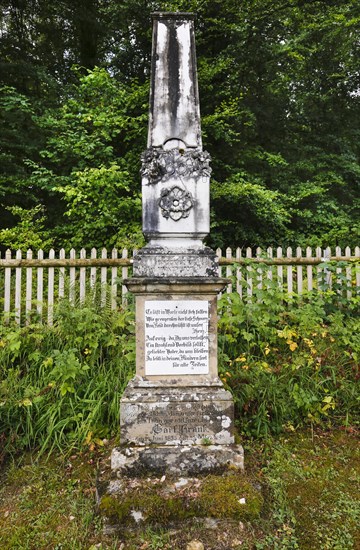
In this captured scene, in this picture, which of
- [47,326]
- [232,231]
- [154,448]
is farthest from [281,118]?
[154,448]

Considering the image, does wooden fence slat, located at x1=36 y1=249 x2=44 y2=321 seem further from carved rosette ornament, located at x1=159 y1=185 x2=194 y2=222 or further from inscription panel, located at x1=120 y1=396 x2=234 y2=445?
inscription panel, located at x1=120 y1=396 x2=234 y2=445

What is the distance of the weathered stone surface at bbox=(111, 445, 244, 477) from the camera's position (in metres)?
2.83

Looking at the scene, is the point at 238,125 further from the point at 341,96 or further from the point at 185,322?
the point at 185,322

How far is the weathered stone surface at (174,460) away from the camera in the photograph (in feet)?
9.30

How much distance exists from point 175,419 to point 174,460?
30cm

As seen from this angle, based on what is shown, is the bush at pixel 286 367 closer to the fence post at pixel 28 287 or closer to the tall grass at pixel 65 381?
the tall grass at pixel 65 381

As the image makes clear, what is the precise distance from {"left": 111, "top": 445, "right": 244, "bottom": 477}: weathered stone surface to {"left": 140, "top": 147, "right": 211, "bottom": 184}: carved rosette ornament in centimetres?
225

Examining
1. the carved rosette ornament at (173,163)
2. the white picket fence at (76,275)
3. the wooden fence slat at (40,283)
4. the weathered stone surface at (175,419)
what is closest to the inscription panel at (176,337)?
the weathered stone surface at (175,419)

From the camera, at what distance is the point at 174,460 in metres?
2.87

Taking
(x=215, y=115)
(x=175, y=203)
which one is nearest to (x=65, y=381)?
(x=175, y=203)

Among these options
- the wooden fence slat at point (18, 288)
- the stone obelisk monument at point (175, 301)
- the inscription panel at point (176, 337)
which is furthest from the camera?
the wooden fence slat at point (18, 288)

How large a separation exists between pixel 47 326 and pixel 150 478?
2.73m

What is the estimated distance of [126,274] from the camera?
19.4 feet

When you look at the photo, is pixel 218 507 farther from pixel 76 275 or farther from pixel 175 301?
pixel 76 275
